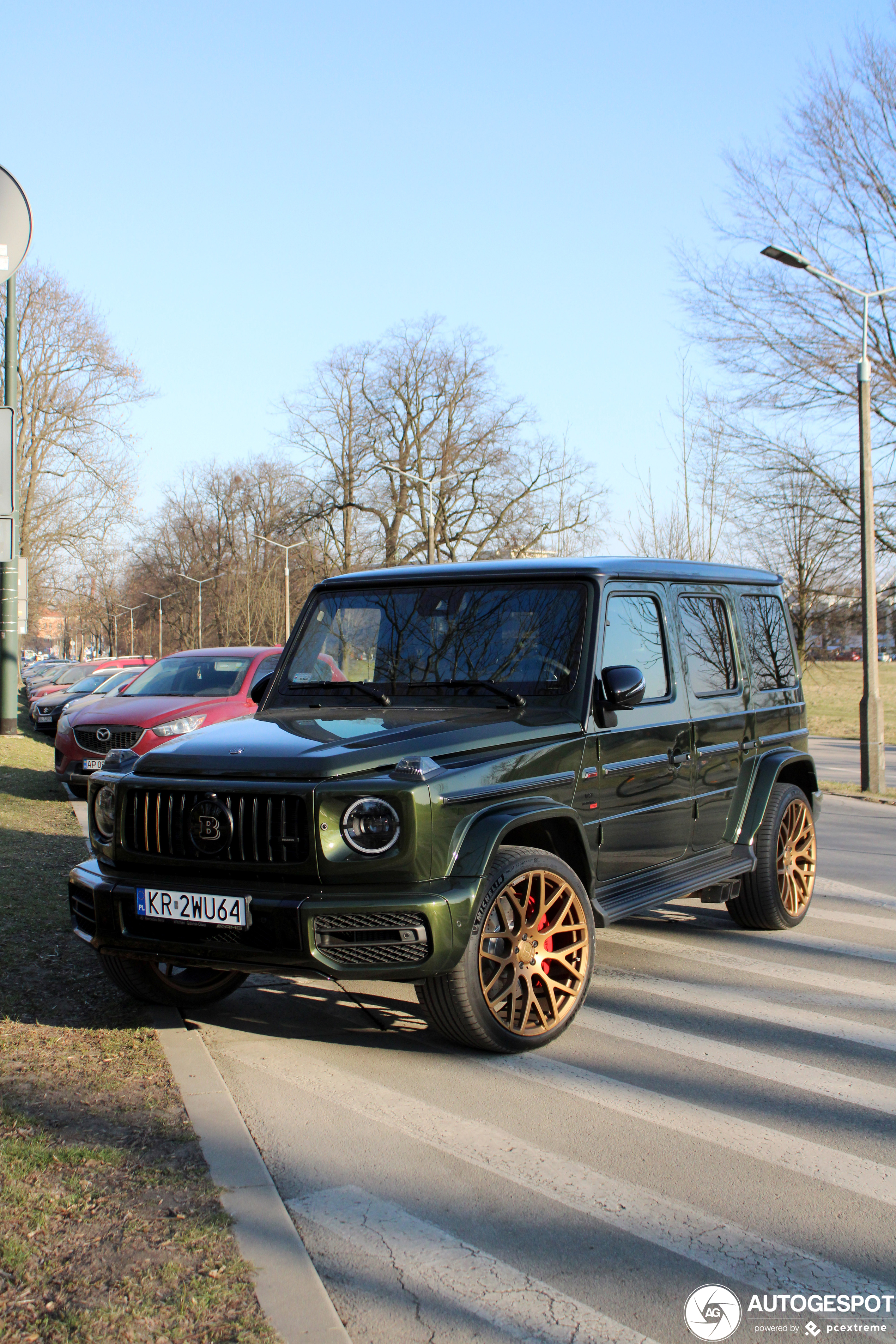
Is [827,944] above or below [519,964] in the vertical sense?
below

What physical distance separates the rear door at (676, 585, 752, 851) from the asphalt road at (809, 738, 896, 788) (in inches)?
349

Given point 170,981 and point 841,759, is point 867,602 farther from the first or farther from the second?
point 170,981

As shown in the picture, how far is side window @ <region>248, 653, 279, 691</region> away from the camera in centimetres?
1300

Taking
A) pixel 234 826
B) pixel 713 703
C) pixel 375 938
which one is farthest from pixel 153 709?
pixel 375 938

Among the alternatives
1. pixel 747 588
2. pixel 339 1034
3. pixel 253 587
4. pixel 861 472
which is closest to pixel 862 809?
pixel 861 472

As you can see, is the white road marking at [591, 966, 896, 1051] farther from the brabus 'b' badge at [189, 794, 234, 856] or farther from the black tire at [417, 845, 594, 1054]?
the brabus 'b' badge at [189, 794, 234, 856]

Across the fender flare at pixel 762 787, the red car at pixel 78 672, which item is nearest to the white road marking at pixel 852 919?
the fender flare at pixel 762 787

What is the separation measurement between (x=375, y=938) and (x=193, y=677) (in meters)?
9.39

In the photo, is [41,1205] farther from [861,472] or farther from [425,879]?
[861,472]

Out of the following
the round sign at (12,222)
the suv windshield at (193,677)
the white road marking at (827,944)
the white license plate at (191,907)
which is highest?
the round sign at (12,222)

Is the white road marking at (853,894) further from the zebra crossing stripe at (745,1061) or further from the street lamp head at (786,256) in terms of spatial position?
the street lamp head at (786,256)

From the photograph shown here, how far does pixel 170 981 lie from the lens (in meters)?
5.38

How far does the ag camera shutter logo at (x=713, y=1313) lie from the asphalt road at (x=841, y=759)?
12.8m

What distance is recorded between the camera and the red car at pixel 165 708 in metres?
12.3
